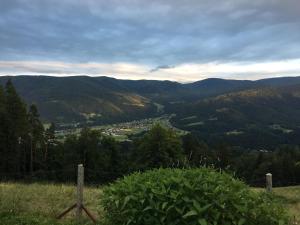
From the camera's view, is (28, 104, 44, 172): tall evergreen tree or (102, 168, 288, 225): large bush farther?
(28, 104, 44, 172): tall evergreen tree

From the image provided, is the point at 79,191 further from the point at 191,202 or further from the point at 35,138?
the point at 35,138

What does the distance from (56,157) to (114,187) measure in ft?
212

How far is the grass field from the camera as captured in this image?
39.2 feet

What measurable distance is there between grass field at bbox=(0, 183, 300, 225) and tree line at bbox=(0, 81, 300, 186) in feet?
103

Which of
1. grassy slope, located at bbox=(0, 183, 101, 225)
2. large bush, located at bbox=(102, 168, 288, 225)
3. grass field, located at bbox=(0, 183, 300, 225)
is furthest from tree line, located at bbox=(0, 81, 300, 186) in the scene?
large bush, located at bbox=(102, 168, 288, 225)

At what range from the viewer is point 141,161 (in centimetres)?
5328

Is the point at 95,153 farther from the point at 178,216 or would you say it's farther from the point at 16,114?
the point at 178,216

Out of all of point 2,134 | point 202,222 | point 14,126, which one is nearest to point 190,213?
point 202,222

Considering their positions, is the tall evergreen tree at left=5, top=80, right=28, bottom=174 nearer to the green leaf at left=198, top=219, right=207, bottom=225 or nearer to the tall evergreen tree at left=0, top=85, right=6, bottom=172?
the tall evergreen tree at left=0, top=85, right=6, bottom=172

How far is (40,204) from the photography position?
569 inches

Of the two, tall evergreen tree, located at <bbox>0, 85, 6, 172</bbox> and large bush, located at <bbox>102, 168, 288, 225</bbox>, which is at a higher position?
large bush, located at <bbox>102, 168, 288, 225</bbox>

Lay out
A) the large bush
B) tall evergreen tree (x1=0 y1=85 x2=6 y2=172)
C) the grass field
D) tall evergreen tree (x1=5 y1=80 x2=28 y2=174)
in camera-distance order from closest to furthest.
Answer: the large bush, the grass field, tall evergreen tree (x1=0 y1=85 x2=6 y2=172), tall evergreen tree (x1=5 y1=80 x2=28 y2=174)

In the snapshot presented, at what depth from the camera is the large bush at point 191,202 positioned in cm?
780

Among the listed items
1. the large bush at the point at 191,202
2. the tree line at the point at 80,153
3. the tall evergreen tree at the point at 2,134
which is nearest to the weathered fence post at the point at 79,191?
the large bush at the point at 191,202
